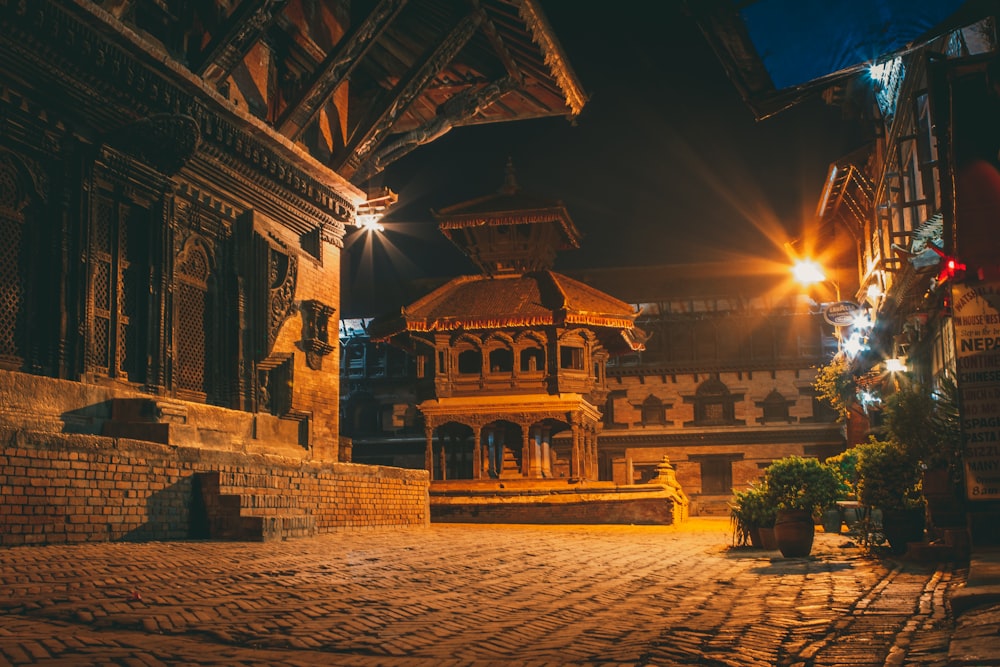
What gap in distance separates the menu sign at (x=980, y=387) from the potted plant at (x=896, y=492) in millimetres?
2117

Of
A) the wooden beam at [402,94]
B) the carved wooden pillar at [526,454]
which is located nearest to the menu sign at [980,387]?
the wooden beam at [402,94]

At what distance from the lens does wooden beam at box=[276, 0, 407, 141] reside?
19.3m

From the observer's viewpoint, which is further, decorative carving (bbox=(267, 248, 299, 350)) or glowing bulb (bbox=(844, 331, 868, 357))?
glowing bulb (bbox=(844, 331, 868, 357))

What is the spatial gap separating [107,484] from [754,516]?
8900 millimetres

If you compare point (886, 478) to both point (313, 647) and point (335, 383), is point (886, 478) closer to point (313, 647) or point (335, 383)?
point (313, 647)

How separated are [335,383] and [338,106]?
7086mm

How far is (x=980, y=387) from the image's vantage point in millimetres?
9562

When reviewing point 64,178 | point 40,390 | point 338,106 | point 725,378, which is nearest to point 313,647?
point 40,390

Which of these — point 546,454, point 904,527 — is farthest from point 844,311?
point 904,527

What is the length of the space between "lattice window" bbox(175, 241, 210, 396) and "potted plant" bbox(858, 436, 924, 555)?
10.9 m

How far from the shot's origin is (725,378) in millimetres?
46406

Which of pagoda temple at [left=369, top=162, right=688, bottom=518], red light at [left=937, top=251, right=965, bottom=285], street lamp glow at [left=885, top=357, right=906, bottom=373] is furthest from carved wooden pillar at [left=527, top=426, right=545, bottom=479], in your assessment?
red light at [left=937, top=251, right=965, bottom=285]

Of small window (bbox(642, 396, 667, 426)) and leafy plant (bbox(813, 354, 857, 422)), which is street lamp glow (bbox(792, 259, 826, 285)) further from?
small window (bbox(642, 396, 667, 426))

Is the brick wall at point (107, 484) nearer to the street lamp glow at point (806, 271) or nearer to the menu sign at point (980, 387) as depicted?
the menu sign at point (980, 387)
